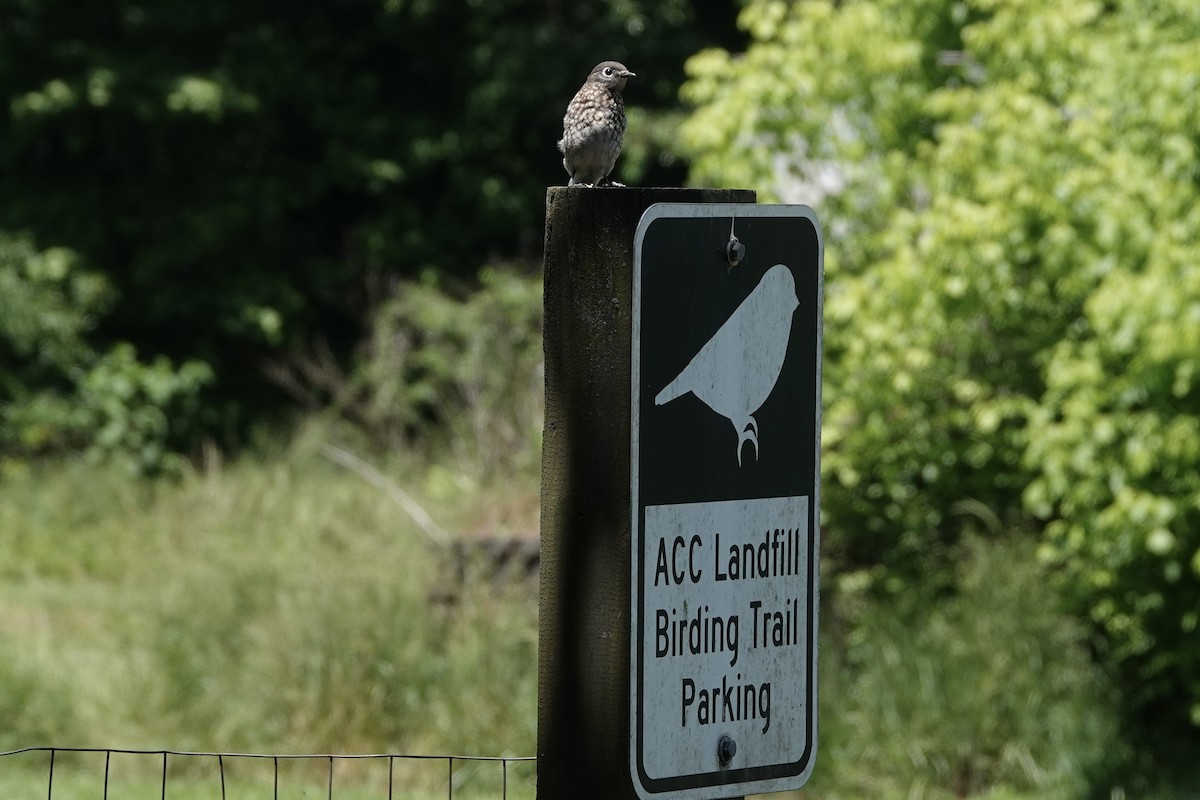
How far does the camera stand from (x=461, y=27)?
1802cm

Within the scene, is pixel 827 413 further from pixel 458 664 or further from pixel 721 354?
pixel 721 354

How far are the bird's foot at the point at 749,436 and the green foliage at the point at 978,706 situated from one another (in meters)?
5.78

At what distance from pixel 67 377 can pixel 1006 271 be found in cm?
1041

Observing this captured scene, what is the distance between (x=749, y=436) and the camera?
2.10 meters

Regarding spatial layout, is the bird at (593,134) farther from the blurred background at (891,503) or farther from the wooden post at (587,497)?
the blurred background at (891,503)

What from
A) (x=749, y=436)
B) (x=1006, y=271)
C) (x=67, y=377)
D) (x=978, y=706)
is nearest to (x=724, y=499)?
(x=749, y=436)

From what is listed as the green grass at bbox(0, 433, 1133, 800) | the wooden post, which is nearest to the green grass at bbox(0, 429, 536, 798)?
the green grass at bbox(0, 433, 1133, 800)

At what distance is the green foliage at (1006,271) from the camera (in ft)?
21.9

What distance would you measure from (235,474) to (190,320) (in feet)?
15.1

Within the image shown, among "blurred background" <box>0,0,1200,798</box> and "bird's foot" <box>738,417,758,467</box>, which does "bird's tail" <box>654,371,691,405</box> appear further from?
"blurred background" <box>0,0,1200,798</box>

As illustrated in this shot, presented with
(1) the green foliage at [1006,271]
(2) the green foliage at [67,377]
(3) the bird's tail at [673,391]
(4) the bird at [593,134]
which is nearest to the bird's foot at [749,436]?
(3) the bird's tail at [673,391]

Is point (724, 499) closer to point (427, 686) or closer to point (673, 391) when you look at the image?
point (673, 391)

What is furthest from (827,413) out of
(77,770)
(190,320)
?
(190,320)

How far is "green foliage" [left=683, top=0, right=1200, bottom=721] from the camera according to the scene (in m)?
6.66
